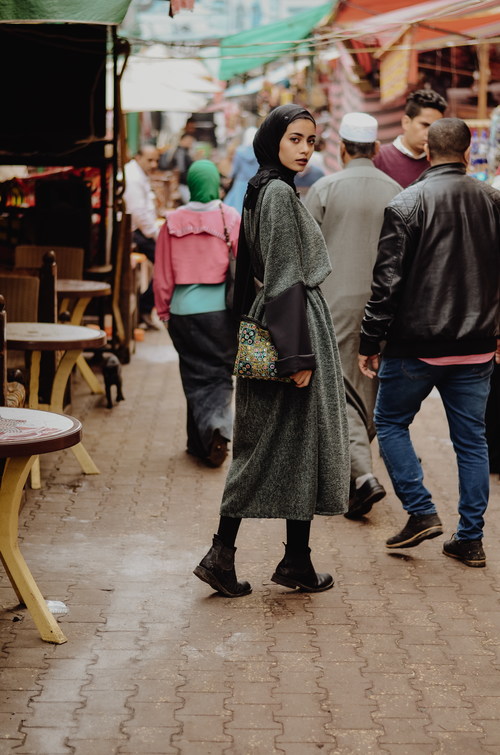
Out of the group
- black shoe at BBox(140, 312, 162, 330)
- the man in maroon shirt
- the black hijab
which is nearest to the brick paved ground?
the black hijab

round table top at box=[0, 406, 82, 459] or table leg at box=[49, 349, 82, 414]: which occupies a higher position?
round table top at box=[0, 406, 82, 459]

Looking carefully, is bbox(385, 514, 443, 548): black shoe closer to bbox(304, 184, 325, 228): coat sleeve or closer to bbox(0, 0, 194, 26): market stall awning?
bbox(304, 184, 325, 228): coat sleeve

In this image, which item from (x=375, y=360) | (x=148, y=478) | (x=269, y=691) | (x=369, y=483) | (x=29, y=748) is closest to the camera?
(x=29, y=748)

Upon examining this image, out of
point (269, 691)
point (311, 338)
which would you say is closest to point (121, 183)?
point (311, 338)

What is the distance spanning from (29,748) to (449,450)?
198 inches

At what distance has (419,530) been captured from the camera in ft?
18.2

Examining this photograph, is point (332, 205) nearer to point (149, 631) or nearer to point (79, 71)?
point (149, 631)

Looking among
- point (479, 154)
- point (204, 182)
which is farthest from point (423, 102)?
point (479, 154)

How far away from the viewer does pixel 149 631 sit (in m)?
4.60

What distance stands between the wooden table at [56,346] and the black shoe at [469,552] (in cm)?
237

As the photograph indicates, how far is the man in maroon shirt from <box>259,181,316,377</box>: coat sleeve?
277 cm

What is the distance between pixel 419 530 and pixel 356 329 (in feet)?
4.65

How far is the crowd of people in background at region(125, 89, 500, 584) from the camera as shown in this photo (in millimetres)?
4793

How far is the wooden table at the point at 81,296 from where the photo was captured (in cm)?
876
